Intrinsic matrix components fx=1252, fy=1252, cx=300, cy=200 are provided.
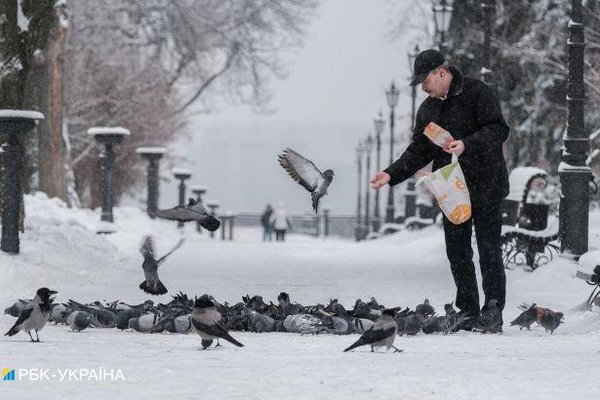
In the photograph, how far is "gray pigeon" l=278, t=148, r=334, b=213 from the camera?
8.05 meters

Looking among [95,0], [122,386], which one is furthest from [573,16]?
[95,0]

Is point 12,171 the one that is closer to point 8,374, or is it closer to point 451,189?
point 451,189

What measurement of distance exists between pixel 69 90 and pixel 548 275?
23.6 metres

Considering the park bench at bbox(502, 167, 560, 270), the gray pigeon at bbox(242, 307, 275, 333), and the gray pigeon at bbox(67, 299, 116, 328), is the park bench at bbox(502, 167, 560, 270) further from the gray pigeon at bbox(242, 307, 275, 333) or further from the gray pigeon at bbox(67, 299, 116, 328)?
the gray pigeon at bbox(67, 299, 116, 328)

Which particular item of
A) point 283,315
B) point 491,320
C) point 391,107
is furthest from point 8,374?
point 391,107

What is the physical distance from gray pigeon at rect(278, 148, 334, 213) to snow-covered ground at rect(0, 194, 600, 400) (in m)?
0.98

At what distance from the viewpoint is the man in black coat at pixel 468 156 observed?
833 cm

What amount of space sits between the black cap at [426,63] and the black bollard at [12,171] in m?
5.96

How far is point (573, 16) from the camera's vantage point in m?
13.6

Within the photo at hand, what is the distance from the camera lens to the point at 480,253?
8.68 meters

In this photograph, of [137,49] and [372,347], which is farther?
[137,49]

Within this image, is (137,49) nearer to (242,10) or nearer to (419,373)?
(242,10)

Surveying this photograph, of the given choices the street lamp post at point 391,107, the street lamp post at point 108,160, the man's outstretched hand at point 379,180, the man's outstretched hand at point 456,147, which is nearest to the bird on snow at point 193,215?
the man's outstretched hand at point 379,180

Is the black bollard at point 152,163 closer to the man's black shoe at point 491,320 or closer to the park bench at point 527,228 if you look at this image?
the park bench at point 527,228
